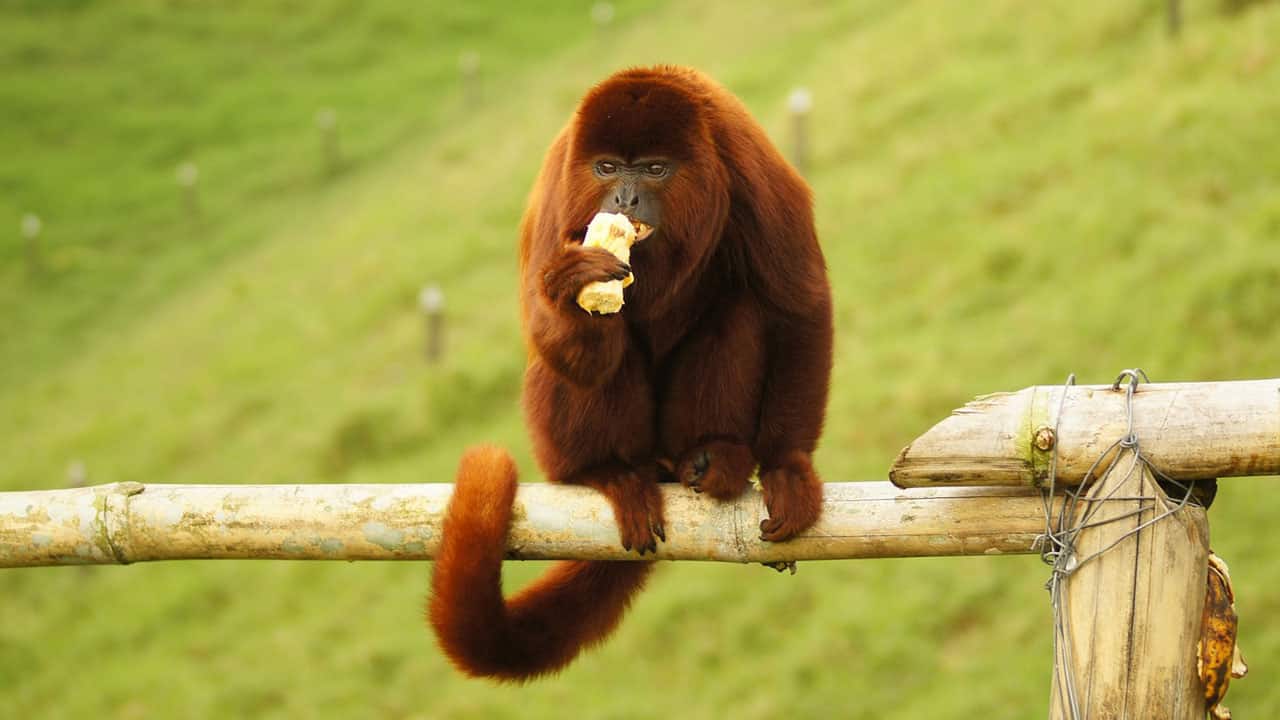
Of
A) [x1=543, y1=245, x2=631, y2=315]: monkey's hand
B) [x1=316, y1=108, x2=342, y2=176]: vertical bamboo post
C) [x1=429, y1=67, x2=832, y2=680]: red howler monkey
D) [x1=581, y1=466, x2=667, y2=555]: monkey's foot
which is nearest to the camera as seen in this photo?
[x1=543, y1=245, x2=631, y2=315]: monkey's hand

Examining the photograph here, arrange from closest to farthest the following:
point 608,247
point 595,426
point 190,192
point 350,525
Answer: point 350,525 → point 608,247 → point 595,426 → point 190,192

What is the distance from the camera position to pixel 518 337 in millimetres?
11859

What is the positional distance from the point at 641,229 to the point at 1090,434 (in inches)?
54.5

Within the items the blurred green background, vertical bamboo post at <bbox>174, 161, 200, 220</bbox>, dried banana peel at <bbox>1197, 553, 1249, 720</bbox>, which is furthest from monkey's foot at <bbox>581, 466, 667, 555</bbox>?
vertical bamboo post at <bbox>174, 161, 200, 220</bbox>

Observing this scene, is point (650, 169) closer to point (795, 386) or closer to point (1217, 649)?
point (795, 386)

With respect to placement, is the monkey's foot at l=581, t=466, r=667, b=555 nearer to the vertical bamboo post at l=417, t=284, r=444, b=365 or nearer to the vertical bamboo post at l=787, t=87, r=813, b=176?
the vertical bamboo post at l=417, t=284, r=444, b=365

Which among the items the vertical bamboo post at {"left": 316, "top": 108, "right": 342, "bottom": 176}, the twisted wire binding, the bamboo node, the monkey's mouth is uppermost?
the monkey's mouth

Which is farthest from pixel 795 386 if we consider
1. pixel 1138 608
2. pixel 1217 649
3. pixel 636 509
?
pixel 1217 649

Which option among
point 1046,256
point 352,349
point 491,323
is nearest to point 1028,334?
point 1046,256

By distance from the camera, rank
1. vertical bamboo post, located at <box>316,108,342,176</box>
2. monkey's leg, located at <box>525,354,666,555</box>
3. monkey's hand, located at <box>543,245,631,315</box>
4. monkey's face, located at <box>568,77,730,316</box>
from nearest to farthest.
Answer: monkey's hand, located at <box>543,245,631,315</box>
monkey's face, located at <box>568,77,730,316</box>
monkey's leg, located at <box>525,354,666,555</box>
vertical bamboo post, located at <box>316,108,342,176</box>

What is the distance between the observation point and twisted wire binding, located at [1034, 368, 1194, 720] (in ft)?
9.35

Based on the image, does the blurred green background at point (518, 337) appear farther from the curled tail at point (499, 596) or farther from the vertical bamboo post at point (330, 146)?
the curled tail at point (499, 596)

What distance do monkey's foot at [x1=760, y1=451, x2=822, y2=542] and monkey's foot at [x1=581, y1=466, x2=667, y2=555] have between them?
29 cm

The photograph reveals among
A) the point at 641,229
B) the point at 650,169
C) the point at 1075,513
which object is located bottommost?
the point at 1075,513
